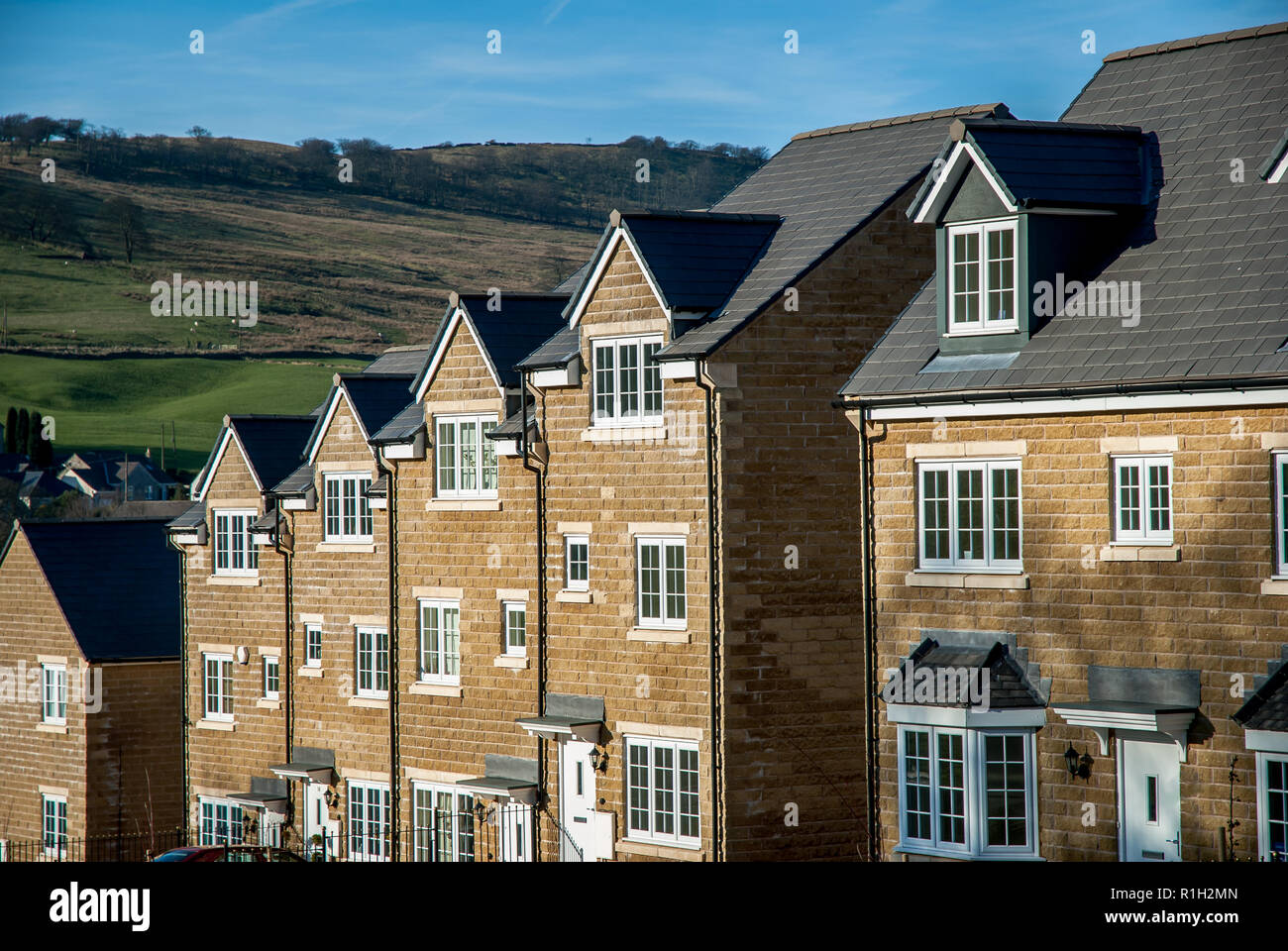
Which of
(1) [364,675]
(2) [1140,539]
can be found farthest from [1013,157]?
(1) [364,675]

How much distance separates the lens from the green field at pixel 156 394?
14762cm

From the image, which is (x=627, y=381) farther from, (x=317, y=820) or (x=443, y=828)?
(x=317, y=820)

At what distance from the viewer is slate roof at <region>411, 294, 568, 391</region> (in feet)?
109

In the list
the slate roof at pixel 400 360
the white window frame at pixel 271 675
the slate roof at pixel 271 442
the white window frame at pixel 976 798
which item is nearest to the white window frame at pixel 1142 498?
the white window frame at pixel 976 798

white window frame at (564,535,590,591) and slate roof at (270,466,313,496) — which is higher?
slate roof at (270,466,313,496)

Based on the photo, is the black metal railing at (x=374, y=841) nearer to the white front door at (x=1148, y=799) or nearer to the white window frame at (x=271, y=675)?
the white window frame at (x=271, y=675)

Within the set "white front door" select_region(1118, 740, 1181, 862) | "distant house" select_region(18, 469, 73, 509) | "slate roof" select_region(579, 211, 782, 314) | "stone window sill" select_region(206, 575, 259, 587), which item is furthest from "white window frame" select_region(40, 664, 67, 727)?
"distant house" select_region(18, 469, 73, 509)

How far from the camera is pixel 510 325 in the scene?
34000mm

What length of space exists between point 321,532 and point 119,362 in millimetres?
135027

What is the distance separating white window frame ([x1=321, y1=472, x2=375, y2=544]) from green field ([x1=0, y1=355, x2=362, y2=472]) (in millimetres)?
107516

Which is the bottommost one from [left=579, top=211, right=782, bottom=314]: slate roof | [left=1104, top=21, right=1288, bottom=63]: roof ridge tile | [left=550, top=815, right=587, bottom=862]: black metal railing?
[left=550, top=815, right=587, bottom=862]: black metal railing

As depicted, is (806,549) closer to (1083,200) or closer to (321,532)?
(1083,200)

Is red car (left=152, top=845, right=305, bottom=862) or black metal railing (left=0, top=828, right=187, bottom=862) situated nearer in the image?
red car (left=152, top=845, right=305, bottom=862)

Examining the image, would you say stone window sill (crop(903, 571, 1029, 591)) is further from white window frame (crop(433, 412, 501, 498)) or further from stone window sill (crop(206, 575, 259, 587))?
stone window sill (crop(206, 575, 259, 587))
